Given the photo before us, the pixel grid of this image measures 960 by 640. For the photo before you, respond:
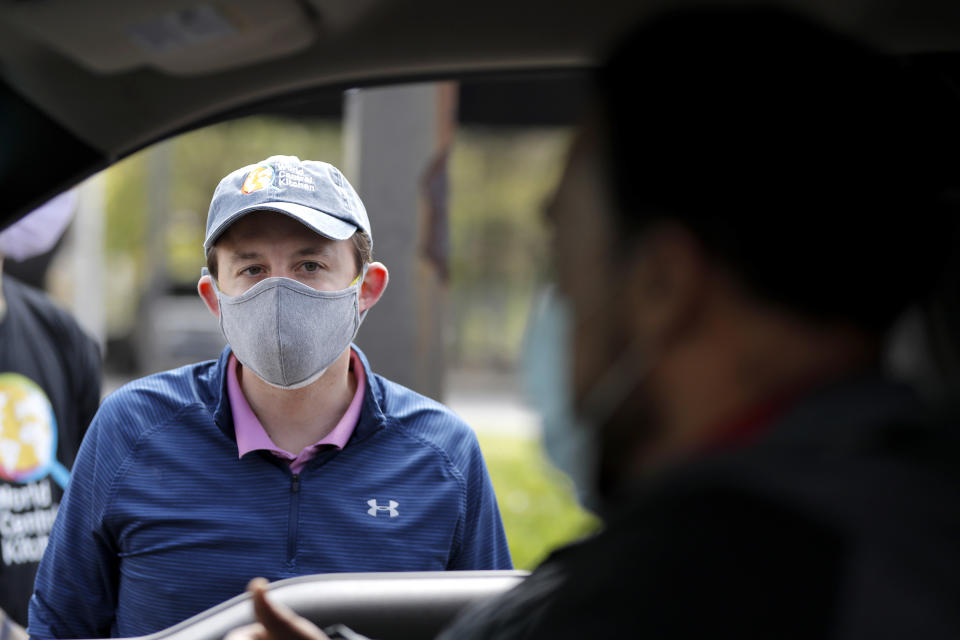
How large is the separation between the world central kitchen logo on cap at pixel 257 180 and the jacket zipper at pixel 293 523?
69 cm

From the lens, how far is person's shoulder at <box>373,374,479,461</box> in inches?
95.6

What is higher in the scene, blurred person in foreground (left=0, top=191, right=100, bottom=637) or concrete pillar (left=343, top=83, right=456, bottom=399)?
concrete pillar (left=343, top=83, right=456, bottom=399)

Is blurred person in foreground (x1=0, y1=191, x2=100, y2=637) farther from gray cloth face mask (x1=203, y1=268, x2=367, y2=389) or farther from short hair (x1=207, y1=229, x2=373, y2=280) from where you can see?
gray cloth face mask (x1=203, y1=268, x2=367, y2=389)

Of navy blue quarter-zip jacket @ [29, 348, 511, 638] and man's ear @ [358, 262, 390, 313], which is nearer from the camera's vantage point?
navy blue quarter-zip jacket @ [29, 348, 511, 638]

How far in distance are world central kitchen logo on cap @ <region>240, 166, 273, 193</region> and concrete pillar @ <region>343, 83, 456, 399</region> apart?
6.25 ft

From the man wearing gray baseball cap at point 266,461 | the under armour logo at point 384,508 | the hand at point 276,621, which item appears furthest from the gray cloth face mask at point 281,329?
the hand at point 276,621

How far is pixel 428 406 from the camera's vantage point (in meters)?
2.52

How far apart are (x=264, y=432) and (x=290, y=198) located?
0.55m

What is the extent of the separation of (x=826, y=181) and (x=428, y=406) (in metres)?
1.54

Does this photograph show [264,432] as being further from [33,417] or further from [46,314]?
[46,314]

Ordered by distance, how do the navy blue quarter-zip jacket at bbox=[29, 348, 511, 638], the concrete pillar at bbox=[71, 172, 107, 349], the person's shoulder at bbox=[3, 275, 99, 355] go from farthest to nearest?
the concrete pillar at bbox=[71, 172, 107, 349], the person's shoulder at bbox=[3, 275, 99, 355], the navy blue quarter-zip jacket at bbox=[29, 348, 511, 638]

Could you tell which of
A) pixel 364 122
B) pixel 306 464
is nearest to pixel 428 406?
pixel 306 464

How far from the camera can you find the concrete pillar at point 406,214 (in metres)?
4.36

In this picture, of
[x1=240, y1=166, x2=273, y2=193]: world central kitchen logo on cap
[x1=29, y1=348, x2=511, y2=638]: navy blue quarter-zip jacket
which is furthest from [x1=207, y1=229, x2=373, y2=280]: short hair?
[x1=29, y1=348, x2=511, y2=638]: navy blue quarter-zip jacket
